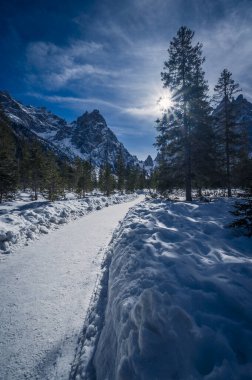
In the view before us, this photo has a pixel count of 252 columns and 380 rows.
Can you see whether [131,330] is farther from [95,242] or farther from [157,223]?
[95,242]

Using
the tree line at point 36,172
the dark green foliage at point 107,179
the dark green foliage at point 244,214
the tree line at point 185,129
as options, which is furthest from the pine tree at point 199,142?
the dark green foliage at point 107,179

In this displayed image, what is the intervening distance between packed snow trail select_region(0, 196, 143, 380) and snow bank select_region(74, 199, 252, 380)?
0.59m

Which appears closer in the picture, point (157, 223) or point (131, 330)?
point (131, 330)

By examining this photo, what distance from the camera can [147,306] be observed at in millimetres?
2977

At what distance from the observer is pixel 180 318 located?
2.62 meters

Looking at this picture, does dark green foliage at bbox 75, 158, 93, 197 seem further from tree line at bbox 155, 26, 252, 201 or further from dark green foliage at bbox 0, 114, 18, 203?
tree line at bbox 155, 26, 252, 201

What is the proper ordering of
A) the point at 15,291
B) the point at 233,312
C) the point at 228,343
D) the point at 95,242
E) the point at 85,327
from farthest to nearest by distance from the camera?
the point at 95,242, the point at 15,291, the point at 85,327, the point at 233,312, the point at 228,343

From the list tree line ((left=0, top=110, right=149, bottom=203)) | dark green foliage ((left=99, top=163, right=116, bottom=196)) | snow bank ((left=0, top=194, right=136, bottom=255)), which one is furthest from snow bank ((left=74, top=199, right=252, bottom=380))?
dark green foliage ((left=99, top=163, right=116, bottom=196))

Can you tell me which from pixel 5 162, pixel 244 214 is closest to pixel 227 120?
pixel 244 214

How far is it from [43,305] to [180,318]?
11.4 ft

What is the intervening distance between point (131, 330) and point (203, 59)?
1912cm

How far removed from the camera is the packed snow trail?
3186 mm

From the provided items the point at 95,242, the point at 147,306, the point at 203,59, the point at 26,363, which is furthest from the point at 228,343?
the point at 203,59

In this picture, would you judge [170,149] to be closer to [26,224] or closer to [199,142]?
[199,142]
